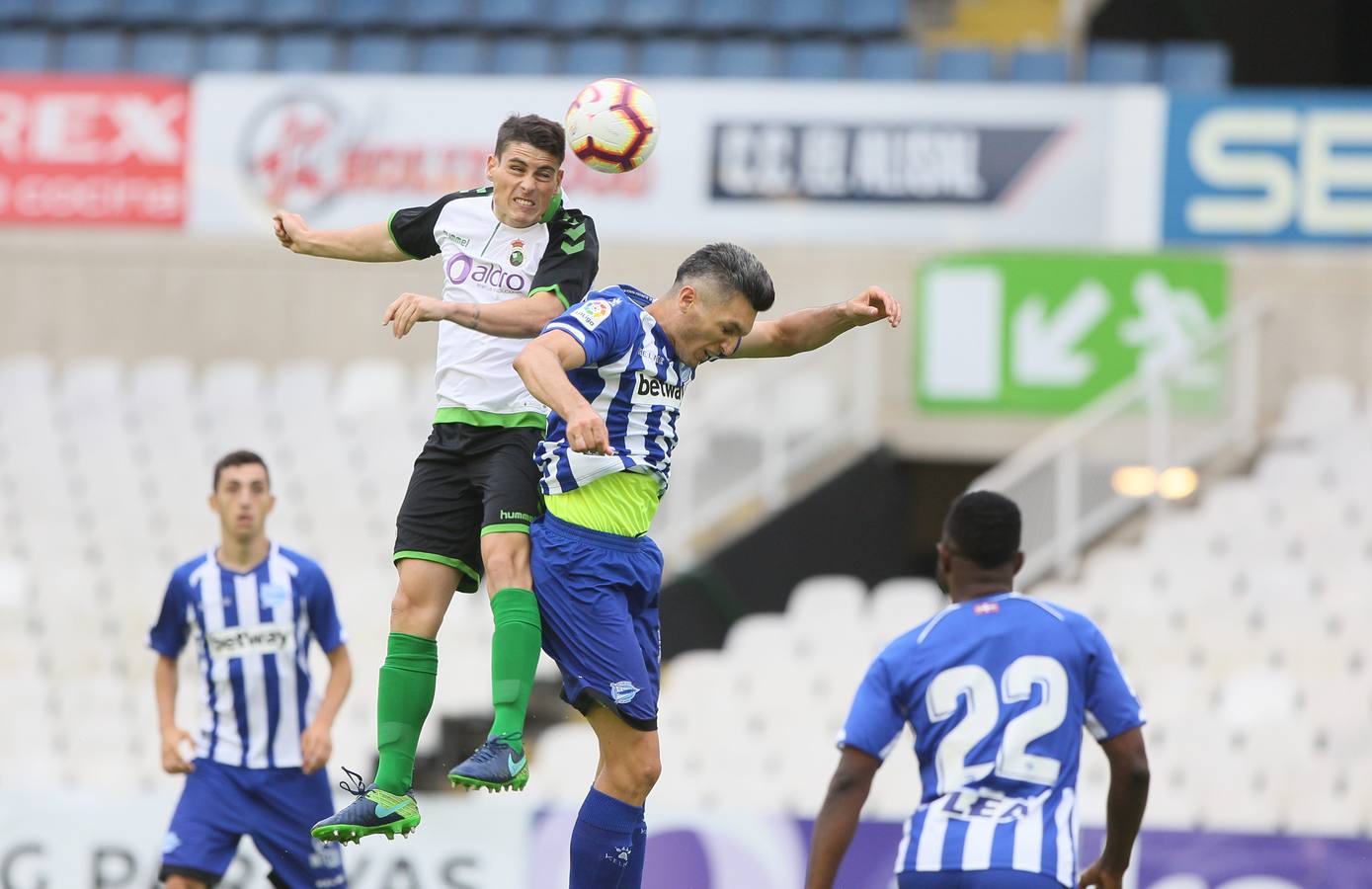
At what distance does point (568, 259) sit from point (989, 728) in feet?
6.43

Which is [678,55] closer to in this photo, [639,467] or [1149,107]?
[1149,107]

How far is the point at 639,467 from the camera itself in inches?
217

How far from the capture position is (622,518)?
5523 millimetres

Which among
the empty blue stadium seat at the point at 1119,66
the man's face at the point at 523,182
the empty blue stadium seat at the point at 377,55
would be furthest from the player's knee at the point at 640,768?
the empty blue stadium seat at the point at 377,55

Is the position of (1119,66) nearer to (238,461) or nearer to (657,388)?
(238,461)

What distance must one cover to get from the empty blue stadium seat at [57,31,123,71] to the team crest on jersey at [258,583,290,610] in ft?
32.8

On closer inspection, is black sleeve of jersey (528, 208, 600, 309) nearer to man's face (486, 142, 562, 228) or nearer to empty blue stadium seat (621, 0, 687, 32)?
man's face (486, 142, 562, 228)

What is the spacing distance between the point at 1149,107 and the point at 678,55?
12.6 feet

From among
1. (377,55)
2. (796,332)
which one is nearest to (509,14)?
(377,55)

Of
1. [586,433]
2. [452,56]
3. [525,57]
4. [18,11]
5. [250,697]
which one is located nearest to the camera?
[586,433]

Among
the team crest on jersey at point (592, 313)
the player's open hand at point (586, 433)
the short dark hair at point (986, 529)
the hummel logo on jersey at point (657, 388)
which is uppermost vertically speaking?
the team crest on jersey at point (592, 313)

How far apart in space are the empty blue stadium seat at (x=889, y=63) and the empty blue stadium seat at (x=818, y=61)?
0.15 meters

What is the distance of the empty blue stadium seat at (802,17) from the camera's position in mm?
16078

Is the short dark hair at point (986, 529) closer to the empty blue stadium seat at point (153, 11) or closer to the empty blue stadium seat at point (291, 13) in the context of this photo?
the empty blue stadium seat at point (291, 13)
